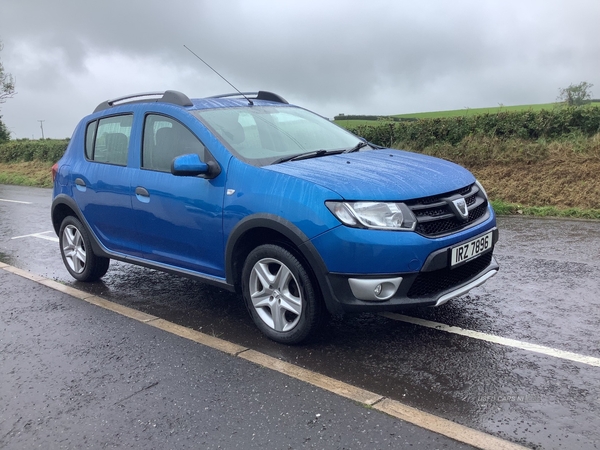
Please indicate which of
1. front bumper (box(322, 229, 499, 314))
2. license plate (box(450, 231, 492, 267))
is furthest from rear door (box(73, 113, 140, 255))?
license plate (box(450, 231, 492, 267))

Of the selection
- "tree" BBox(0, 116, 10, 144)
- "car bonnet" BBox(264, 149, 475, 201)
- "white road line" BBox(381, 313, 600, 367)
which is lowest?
"white road line" BBox(381, 313, 600, 367)

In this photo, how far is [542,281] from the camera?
545 cm

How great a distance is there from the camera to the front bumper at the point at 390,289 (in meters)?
3.62

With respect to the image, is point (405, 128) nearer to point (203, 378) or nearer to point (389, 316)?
point (389, 316)

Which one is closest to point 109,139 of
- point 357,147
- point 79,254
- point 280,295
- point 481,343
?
point 79,254

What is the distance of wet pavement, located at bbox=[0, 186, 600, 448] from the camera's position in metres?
3.06

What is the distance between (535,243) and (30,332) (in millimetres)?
5890

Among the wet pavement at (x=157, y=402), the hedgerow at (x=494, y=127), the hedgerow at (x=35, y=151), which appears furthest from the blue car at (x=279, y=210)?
the hedgerow at (x=35, y=151)

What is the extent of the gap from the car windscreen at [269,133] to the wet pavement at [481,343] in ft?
4.67

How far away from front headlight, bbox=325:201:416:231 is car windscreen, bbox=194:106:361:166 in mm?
901

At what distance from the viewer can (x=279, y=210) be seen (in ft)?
12.6

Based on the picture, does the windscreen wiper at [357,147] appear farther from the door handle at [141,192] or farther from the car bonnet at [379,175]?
the door handle at [141,192]

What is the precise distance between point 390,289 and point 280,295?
84 cm

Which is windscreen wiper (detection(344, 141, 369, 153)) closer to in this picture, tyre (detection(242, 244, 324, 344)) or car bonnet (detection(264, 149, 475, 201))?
car bonnet (detection(264, 149, 475, 201))
